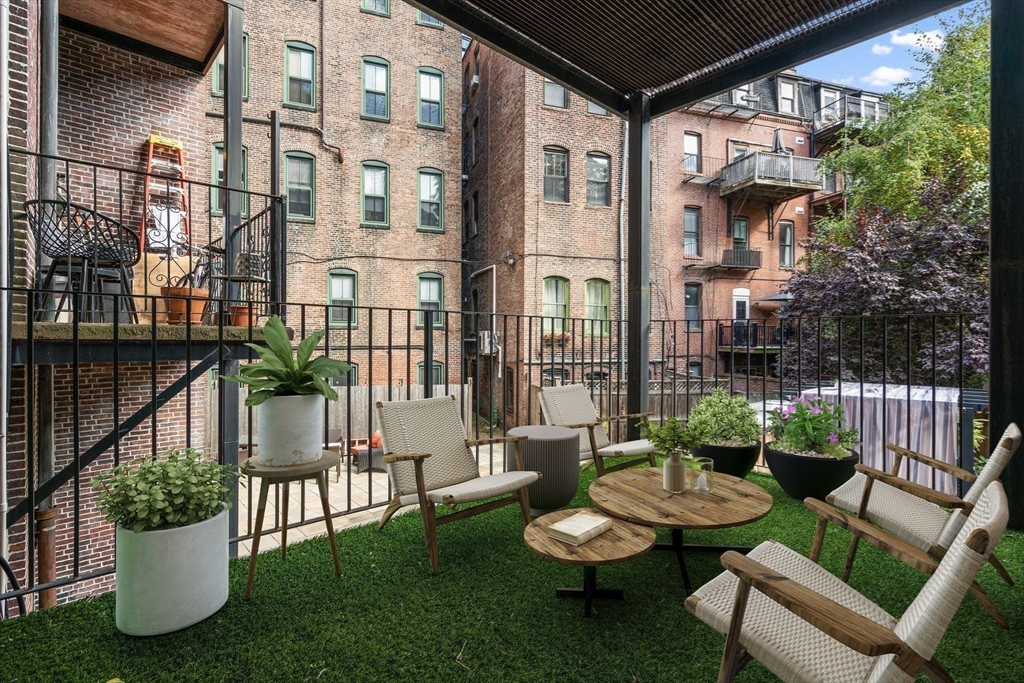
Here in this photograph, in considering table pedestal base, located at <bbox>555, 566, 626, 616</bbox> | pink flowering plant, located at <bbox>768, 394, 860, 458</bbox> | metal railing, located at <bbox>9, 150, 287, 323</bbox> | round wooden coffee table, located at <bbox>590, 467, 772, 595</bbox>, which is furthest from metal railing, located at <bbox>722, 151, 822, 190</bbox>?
table pedestal base, located at <bbox>555, 566, 626, 616</bbox>

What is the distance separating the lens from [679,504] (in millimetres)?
2656

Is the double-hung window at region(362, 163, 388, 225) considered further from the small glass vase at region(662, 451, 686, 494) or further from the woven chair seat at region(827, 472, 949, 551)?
the woven chair seat at region(827, 472, 949, 551)

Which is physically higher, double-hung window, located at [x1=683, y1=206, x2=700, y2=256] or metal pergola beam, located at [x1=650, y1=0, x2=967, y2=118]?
double-hung window, located at [x1=683, y1=206, x2=700, y2=256]

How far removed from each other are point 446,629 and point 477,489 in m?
0.85

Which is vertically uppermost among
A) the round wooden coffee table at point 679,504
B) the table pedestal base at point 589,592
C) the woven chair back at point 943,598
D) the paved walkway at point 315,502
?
the woven chair back at point 943,598

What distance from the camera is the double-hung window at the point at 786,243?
16.5 m

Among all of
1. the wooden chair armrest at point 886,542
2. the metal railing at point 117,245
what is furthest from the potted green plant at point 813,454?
the metal railing at point 117,245

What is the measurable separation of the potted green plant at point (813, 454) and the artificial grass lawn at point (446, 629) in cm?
74

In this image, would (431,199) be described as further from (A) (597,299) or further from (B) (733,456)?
(B) (733,456)

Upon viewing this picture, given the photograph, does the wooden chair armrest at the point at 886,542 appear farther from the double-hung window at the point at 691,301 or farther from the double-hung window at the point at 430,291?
the double-hung window at the point at 691,301

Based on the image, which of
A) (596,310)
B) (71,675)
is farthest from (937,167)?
(71,675)

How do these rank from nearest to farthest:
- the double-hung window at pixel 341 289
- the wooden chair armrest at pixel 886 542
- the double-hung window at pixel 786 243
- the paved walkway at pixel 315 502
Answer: the wooden chair armrest at pixel 886 542
the paved walkway at pixel 315 502
the double-hung window at pixel 341 289
the double-hung window at pixel 786 243

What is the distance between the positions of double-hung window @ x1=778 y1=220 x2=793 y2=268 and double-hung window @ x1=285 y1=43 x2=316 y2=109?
14.4 m

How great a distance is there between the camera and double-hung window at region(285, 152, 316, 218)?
11.9m
